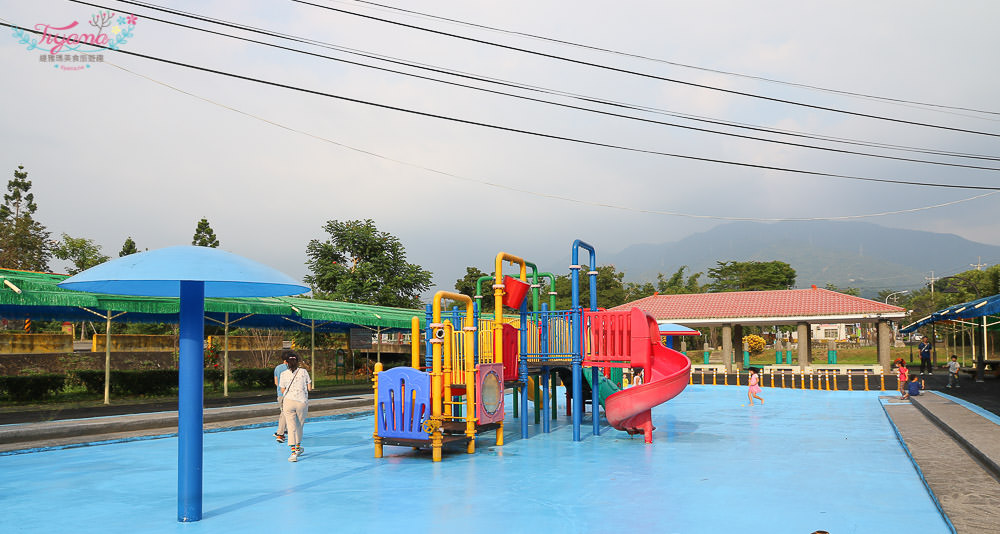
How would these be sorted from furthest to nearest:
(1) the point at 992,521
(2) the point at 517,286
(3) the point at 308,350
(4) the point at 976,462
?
(3) the point at 308,350
(2) the point at 517,286
(4) the point at 976,462
(1) the point at 992,521

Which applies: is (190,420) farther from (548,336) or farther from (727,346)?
(727,346)

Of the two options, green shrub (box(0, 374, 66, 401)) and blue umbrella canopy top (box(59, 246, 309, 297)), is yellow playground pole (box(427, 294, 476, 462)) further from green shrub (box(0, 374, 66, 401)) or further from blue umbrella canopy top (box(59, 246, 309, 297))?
green shrub (box(0, 374, 66, 401))

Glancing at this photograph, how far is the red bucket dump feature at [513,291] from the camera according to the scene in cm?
1420

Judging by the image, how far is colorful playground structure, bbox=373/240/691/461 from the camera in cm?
1154

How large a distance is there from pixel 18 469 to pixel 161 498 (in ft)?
12.4

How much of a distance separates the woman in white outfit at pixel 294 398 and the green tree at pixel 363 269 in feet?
88.8

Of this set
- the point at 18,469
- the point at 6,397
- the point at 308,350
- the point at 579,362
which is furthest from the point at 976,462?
the point at 308,350

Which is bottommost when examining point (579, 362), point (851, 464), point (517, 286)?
point (851, 464)

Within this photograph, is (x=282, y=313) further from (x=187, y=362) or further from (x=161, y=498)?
(x=187, y=362)

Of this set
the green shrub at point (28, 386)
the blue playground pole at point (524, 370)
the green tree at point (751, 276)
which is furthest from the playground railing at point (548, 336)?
the green tree at point (751, 276)

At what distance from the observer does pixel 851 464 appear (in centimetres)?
1062

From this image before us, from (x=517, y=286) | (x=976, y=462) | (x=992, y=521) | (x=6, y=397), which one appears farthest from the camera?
(x=6, y=397)

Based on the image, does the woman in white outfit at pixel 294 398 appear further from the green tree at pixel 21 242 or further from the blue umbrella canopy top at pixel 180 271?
the green tree at pixel 21 242

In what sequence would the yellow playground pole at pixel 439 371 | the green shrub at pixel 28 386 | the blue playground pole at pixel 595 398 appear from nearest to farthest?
the yellow playground pole at pixel 439 371 → the blue playground pole at pixel 595 398 → the green shrub at pixel 28 386
